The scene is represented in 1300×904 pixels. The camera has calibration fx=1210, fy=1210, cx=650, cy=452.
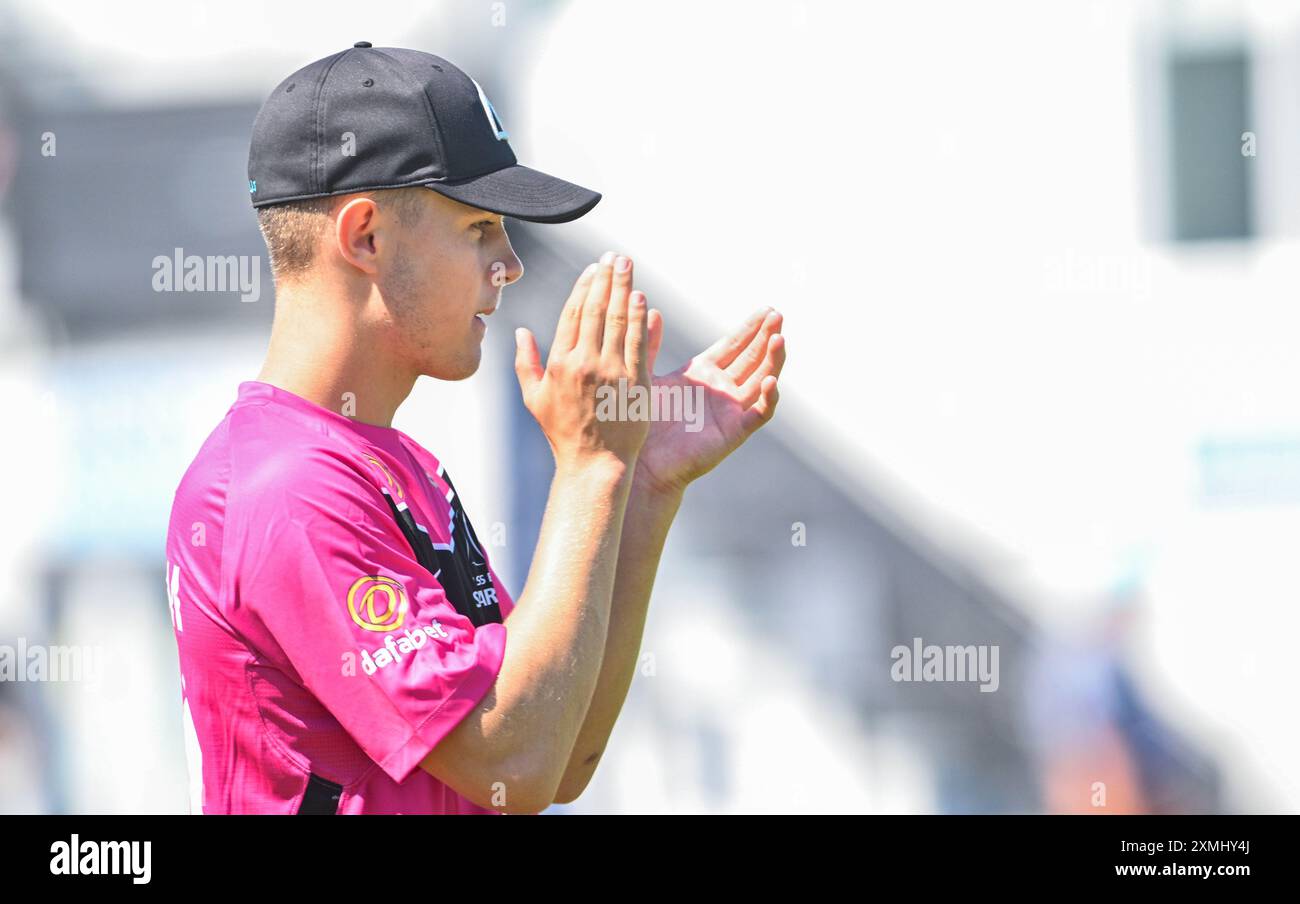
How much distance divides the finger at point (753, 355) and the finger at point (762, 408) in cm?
6

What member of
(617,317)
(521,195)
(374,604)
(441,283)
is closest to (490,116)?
(521,195)

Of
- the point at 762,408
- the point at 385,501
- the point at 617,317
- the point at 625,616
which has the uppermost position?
the point at 617,317

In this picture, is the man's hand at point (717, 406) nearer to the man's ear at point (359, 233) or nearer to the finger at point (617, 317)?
the finger at point (617, 317)

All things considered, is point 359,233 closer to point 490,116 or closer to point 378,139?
point 378,139

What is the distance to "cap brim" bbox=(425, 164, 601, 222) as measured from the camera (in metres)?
1.54

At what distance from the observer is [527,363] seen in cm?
161

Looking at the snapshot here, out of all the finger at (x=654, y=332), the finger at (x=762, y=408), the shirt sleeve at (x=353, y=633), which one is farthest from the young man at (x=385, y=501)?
the finger at (x=762, y=408)

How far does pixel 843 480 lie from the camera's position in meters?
3.99

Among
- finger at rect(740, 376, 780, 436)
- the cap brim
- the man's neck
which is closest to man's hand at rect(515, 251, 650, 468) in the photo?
the cap brim

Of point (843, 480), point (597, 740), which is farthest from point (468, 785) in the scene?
point (843, 480)

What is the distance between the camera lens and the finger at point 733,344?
1.95 metres

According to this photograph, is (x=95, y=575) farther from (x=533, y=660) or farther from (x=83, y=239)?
(x=533, y=660)

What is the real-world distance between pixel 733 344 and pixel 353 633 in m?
0.86

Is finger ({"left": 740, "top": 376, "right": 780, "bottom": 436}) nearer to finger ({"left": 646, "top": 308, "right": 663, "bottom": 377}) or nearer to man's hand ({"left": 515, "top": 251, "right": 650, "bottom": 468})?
finger ({"left": 646, "top": 308, "right": 663, "bottom": 377})
